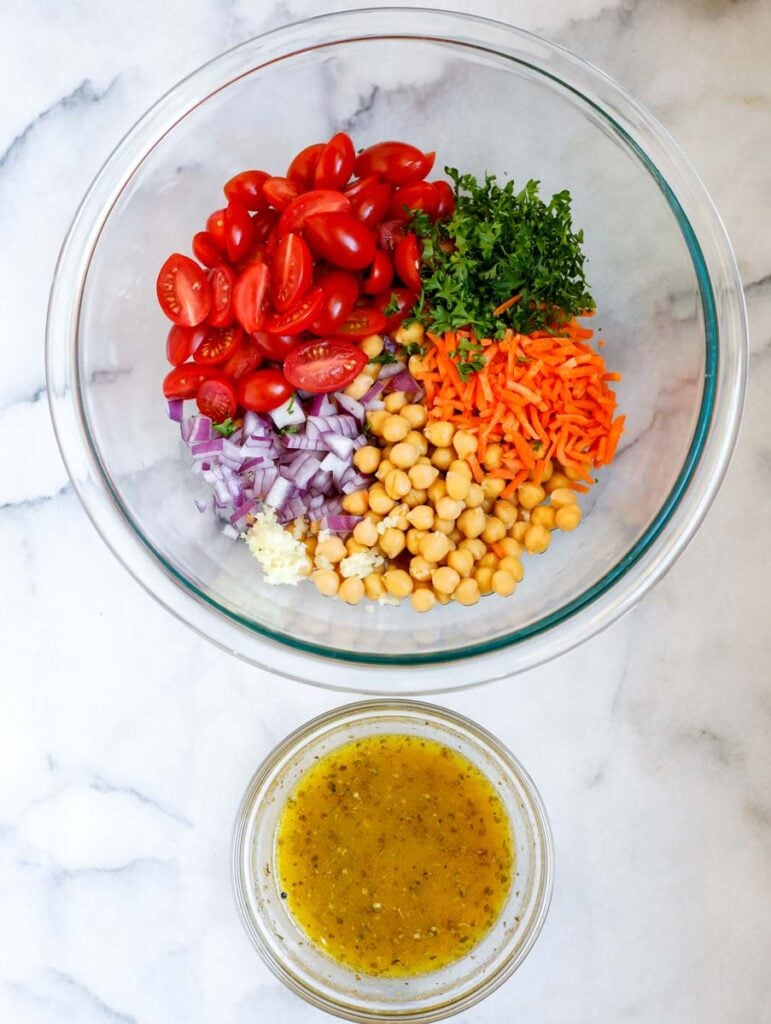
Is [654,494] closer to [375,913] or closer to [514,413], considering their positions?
[514,413]

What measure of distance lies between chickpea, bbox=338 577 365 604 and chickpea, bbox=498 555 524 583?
26cm

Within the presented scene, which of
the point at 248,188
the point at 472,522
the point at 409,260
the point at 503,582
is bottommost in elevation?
the point at 503,582

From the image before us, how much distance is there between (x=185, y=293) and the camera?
5.75 feet

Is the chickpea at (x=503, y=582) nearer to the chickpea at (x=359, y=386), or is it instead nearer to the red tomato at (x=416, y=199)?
the chickpea at (x=359, y=386)

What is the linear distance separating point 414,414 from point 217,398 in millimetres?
357

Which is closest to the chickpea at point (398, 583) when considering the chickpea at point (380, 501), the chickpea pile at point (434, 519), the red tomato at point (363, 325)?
the chickpea pile at point (434, 519)

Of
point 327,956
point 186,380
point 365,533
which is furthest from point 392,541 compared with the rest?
point 327,956

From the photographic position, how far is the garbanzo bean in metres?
1.77

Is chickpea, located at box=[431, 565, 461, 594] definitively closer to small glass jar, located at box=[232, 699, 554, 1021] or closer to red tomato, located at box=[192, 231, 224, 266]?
small glass jar, located at box=[232, 699, 554, 1021]

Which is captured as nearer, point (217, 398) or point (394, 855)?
point (217, 398)

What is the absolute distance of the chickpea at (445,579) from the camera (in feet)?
5.75

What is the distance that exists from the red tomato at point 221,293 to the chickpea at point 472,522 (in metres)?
0.56

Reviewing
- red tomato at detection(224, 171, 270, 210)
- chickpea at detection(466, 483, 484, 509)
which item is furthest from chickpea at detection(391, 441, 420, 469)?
red tomato at detection(224, 171, 270, 210)

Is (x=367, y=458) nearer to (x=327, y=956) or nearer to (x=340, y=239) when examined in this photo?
(x=340, y=239)
